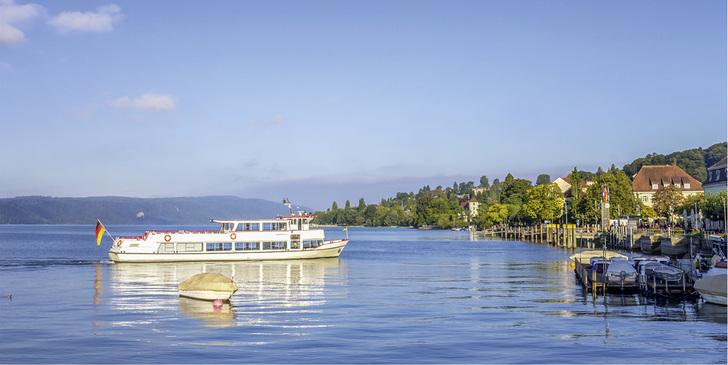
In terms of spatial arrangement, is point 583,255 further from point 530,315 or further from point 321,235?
point 321,235

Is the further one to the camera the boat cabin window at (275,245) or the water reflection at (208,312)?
the boat cabin window at (275,245)

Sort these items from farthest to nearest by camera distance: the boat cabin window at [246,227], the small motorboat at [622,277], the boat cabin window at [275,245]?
the boat cabin window at [246,227] < the boat cabin window at [275,245] < the small motorboat at [622,277]

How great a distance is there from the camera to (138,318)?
37844mm

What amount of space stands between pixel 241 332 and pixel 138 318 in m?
8.16

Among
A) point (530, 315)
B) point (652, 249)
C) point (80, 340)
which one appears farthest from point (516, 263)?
point (80, 340)

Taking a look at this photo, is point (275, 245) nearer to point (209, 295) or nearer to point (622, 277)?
point (209, 295)

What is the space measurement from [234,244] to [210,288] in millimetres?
42181

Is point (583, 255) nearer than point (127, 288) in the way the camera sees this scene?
No

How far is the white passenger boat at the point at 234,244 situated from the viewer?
271 ft

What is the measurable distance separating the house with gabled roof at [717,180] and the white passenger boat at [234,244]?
251 feet

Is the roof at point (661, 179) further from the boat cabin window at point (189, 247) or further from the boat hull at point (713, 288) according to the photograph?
the boat hull at point (713, 288)

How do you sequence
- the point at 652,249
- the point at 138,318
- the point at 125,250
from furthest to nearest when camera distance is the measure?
the point at 652,249 < the point at 125,250 < the point at 138,318

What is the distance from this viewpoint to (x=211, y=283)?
43.6 meters

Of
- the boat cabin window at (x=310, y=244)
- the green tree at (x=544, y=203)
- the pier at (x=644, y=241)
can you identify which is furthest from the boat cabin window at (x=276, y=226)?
the green tree at (x=544, y=203)
